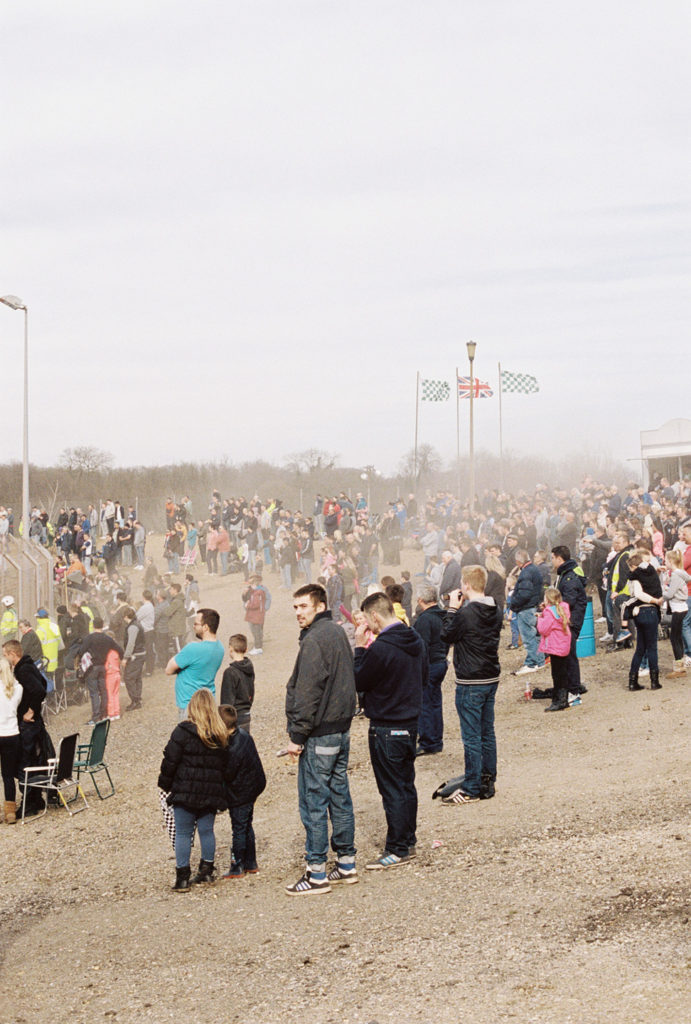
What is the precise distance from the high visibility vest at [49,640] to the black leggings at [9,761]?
6555mm

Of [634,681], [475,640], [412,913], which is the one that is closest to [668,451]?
[634,681]

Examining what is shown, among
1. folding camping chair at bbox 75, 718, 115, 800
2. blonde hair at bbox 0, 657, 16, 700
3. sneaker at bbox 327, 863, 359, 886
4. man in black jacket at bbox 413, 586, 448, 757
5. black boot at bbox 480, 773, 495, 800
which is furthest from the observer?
folding camping chair at bbox 75, 718, 115, 800

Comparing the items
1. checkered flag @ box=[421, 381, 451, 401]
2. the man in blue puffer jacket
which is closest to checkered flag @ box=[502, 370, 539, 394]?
checkered flag @ box=[421, 381, 451, 401]

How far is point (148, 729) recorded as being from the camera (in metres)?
17.2

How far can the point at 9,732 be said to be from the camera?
36.8 feet

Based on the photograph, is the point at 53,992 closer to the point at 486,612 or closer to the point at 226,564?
the point at 486,612

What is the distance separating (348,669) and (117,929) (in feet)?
7.47

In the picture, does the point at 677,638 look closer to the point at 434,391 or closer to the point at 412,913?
the point at 412,913

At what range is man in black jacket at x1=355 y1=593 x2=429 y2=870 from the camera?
7.43 m

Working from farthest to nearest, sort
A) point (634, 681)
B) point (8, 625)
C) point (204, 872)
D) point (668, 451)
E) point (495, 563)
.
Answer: point (668, 451)
point (495, 563)
point (8, 625)
point (634, 681)
point (204, 872)

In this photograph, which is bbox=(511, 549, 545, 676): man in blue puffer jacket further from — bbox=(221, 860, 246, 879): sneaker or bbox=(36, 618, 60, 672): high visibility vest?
bbox=(221, 860, 246, 879): sneaker

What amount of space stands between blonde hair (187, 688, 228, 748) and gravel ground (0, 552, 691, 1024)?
41.9 inches

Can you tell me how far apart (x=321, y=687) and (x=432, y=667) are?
13.7 feet

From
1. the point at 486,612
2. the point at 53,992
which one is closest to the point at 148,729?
the point at 486,612
